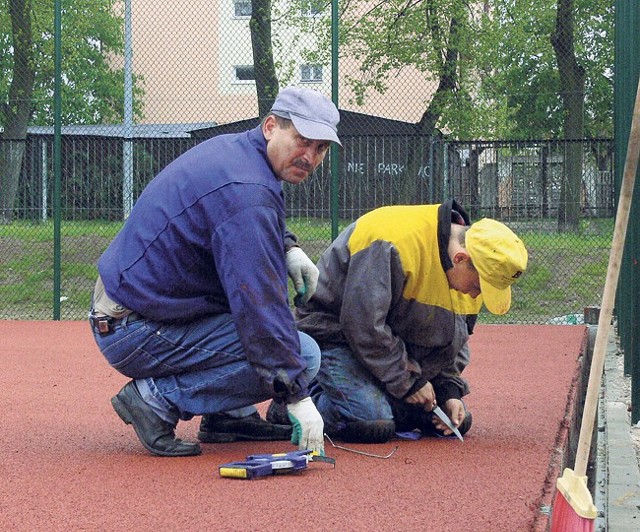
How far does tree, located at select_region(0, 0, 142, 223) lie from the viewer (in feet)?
36.9

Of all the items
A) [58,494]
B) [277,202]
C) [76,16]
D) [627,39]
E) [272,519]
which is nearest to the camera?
[272,519]

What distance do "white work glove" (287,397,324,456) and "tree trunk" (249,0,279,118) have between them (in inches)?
286

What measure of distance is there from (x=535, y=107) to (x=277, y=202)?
8526mm

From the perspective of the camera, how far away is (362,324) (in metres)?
4.32

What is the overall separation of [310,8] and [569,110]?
304 centimetres

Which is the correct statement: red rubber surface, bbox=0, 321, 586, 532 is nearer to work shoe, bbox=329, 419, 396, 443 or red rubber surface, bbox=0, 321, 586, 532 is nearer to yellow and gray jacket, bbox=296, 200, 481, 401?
work shoe, bbox=329, 419, 396, 443

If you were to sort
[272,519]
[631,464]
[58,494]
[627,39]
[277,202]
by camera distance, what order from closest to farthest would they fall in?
[272,519], [58,494], [277,202], [631,464], [627,39]

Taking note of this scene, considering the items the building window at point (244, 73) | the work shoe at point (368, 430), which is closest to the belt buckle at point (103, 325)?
the work shoe at point (368, 430)

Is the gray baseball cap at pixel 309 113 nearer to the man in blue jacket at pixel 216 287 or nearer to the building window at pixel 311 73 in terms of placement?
the man in blue jacket at pixel 216 287

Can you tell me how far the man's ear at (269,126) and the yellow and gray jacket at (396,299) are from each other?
2.02ft

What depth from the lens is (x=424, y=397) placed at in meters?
4.49

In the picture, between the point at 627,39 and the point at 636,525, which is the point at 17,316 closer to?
the point at 627,39

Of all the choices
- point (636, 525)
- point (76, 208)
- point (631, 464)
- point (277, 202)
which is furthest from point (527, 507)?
point (76, 208)

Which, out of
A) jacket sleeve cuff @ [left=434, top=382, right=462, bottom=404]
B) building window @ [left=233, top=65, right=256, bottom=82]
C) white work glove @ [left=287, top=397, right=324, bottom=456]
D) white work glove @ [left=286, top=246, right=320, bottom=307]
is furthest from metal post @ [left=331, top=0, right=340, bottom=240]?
white work glove @ [left=287, top=397, right=324, bottom=456]
